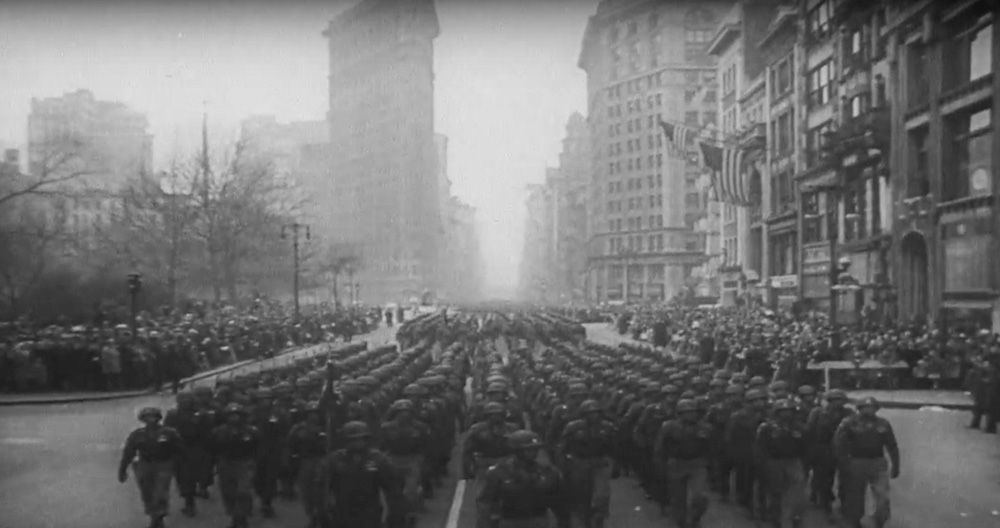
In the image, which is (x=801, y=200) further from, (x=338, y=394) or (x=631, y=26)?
(x=631, y=26)

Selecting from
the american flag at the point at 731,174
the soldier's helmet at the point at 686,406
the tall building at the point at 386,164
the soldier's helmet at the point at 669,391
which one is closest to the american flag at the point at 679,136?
the american flag at the point at 731,174

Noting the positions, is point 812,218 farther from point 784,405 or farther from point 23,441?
point 784,405

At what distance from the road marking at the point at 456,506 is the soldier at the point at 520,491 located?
11.8ft

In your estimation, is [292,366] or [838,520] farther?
[292,366]

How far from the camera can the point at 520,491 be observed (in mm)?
8742

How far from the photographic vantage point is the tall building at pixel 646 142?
12525 centimetres

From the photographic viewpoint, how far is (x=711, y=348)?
32.8 meters

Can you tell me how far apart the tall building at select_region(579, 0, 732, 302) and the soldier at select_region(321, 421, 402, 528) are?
367ft

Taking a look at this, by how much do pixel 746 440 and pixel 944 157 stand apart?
2762cm

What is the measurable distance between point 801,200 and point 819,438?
43111 millimetres

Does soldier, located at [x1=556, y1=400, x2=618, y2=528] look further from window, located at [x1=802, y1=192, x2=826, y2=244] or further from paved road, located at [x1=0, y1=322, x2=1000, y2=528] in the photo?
window, located at [x1=802, y1=192, x2=826, y2=244]

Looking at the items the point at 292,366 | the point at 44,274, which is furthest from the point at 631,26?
the point at 292,366

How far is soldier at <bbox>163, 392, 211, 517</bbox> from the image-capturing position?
1298 cm

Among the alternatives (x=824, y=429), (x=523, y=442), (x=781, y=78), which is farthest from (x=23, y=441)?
(x=781, y=78)
